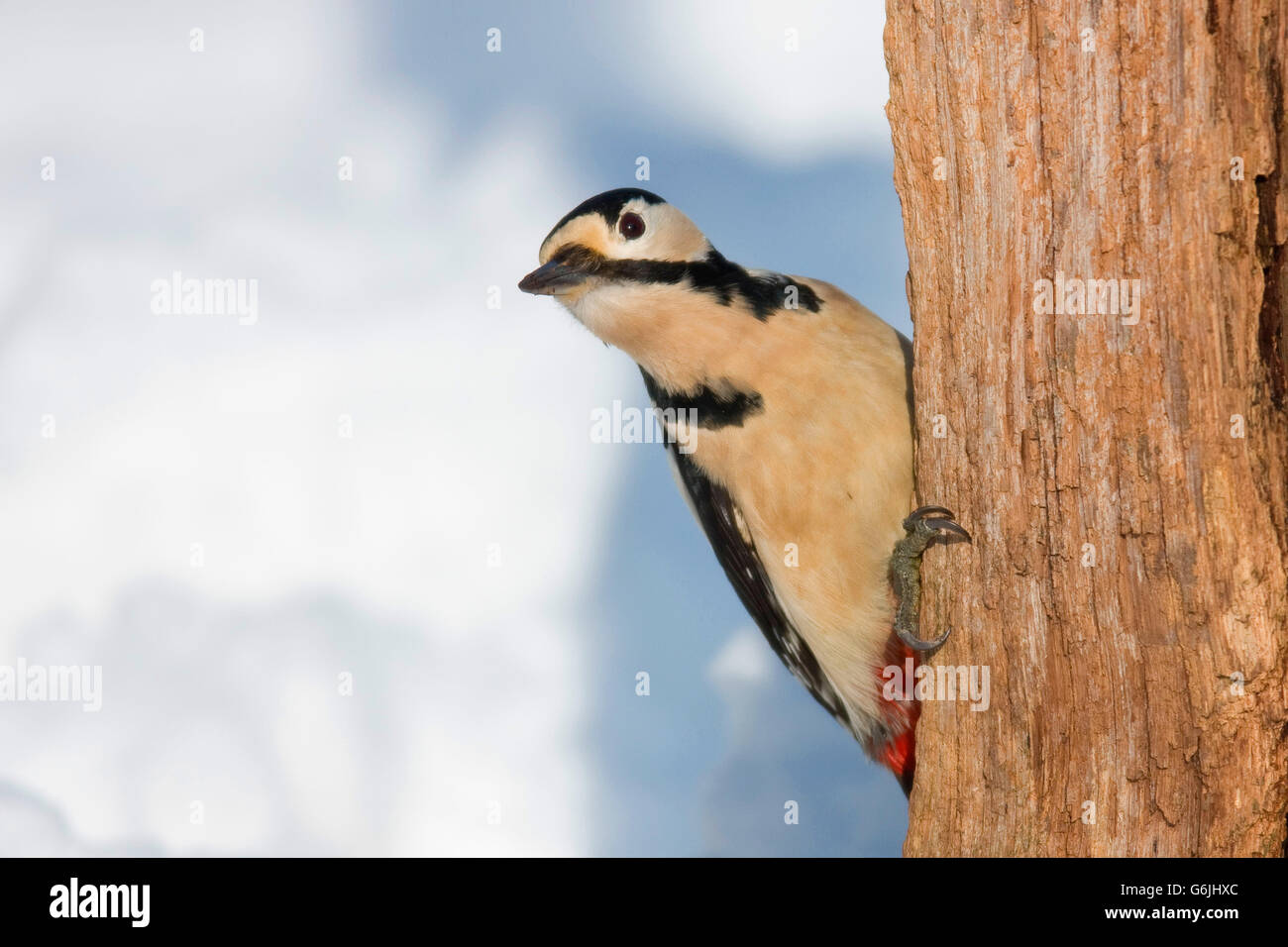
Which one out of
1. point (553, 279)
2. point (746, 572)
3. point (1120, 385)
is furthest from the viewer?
point (746, 572)

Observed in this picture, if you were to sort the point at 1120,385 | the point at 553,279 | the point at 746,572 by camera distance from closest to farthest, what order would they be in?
the point at 1120,385 → the point at 553,279 → the point at 746,572

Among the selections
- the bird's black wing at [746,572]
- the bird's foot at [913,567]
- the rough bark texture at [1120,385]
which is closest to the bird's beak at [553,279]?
the bird's black wing at [746,572]

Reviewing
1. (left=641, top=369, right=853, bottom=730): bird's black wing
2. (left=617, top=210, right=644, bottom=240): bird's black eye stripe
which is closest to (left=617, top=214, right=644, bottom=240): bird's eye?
(left=617, top=210, right=644, bottom=240): bird's black eye stripe

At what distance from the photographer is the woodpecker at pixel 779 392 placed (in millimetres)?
1739

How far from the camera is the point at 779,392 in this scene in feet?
5.83

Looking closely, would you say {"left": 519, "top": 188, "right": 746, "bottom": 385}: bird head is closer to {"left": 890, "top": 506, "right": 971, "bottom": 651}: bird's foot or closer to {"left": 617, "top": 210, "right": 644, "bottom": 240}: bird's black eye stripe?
{"left": 617, "top": 210, "right": 644, "bottom": 240}: bird's black eye stripe

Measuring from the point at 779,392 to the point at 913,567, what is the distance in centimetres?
A: 34

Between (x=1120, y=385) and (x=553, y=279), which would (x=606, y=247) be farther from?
(x=1120, y=385)

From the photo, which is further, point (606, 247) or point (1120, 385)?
point (606, 247)

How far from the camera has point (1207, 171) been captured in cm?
137

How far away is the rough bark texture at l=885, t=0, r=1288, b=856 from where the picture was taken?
1379 mm

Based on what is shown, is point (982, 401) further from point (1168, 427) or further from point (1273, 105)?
point (1273, 105)

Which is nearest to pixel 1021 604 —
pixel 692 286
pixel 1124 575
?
pixel 1124 575

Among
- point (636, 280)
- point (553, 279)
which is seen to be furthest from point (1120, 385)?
point (553, 279)
